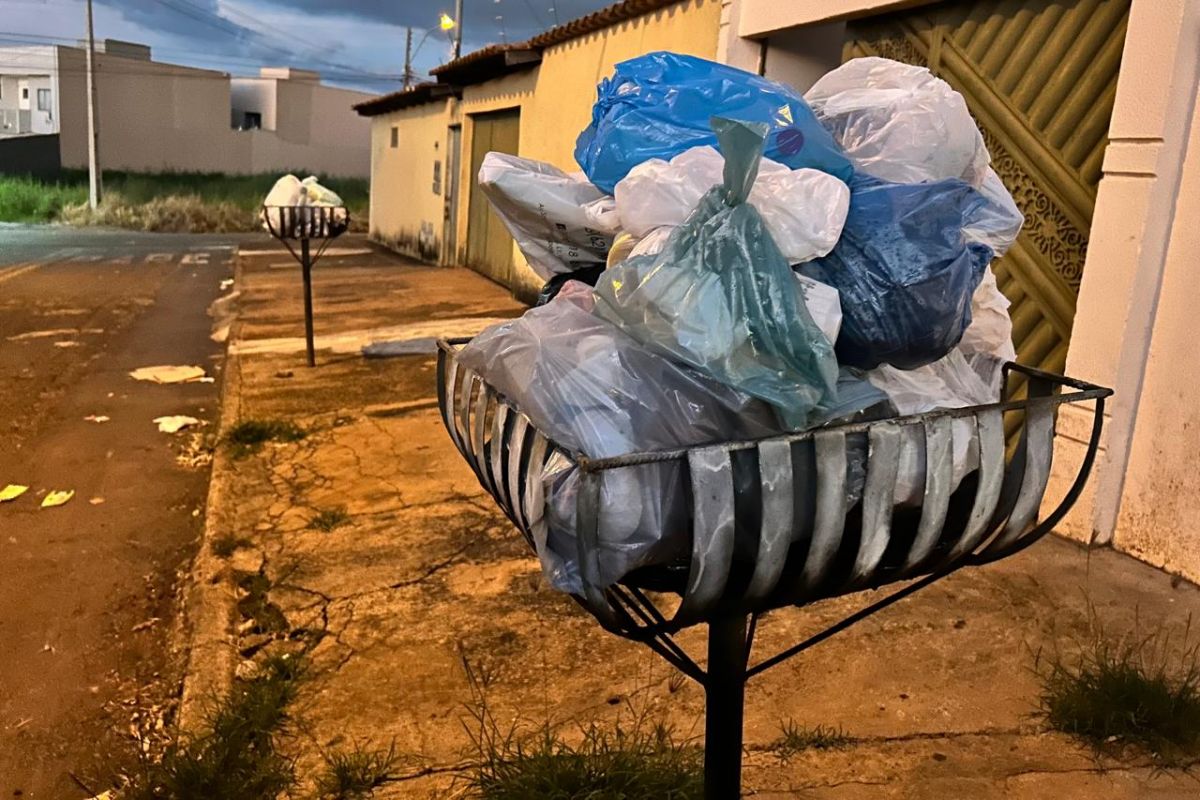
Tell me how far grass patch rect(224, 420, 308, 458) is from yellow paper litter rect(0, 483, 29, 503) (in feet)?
3.37

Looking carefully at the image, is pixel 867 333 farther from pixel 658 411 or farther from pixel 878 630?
pixel 878 630

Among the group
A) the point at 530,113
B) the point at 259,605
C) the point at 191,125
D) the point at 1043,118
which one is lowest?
the point at 259,605

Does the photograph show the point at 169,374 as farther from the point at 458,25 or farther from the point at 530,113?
the point at 458,25

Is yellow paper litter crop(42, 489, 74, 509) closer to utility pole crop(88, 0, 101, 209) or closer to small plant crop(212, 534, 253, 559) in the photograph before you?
small plant crop(212, 534, 253, 559)

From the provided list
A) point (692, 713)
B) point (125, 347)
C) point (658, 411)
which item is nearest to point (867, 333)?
point (658, 411)

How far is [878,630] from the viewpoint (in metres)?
3.22

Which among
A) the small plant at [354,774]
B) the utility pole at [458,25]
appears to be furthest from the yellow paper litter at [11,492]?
the utility pole at [458,25]

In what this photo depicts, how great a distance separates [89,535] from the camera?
444 centimetres

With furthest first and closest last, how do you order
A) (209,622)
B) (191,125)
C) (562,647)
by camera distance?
(191,125) < (209,622) < (562,647)

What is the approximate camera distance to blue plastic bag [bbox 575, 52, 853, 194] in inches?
52.9

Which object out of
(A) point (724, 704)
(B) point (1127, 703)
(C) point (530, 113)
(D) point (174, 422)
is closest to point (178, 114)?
(C) point (530, 113)

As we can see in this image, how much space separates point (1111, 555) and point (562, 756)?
8.26 ft

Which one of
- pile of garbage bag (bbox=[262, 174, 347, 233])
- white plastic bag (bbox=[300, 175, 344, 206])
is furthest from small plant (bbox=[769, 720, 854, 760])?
white plastic bag (bbox=[300, 175, 344, 206])

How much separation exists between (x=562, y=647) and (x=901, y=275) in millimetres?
2251
